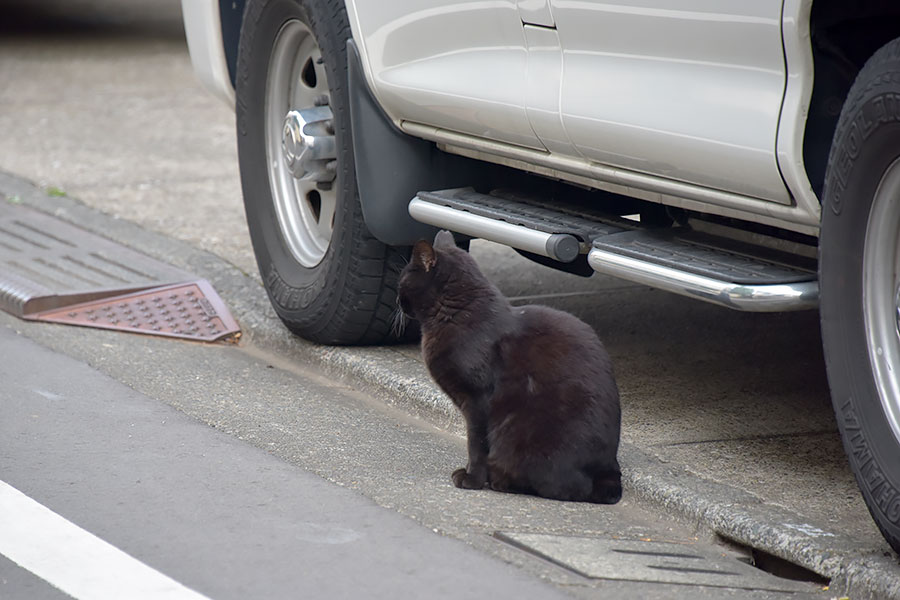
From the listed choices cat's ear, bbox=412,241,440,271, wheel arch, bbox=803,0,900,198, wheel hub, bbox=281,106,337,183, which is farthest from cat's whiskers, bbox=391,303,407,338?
wheel arch, bbox=803,0,900,198

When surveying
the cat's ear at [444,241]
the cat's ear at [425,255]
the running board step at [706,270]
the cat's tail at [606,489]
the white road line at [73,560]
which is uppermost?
the running board step at [706,270]

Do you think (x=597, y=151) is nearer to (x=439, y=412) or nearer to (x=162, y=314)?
(x=439, y=412)

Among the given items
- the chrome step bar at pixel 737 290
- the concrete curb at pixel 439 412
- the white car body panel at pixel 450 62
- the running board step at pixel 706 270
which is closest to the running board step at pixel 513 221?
the running board step at pixel 706 270

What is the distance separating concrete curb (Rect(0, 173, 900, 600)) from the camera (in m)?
3.05

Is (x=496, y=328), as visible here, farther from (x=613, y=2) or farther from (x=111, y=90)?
(x=111, y=90)

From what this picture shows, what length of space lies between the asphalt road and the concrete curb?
3cm

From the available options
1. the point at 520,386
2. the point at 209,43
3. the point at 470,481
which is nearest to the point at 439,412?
the point at 470,481

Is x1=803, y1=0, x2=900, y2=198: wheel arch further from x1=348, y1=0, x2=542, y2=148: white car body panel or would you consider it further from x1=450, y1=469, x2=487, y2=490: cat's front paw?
x1=450, y1=469, x2=487, y2=490: cat's front paw

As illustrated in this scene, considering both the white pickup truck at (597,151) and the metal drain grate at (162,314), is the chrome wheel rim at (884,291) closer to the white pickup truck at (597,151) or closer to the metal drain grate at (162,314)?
the white pickup truck at (597,151)

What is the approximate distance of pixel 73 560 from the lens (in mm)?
3064

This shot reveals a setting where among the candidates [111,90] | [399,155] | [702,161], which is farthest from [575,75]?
[111,90]

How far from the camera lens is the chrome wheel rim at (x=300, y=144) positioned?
4793 mm

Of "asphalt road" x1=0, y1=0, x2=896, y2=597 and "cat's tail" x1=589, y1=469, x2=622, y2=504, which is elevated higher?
"cat's tail" x1=589, y1=469, x2=622, y2=504

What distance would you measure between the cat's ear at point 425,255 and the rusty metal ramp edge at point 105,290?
5.41 feet
